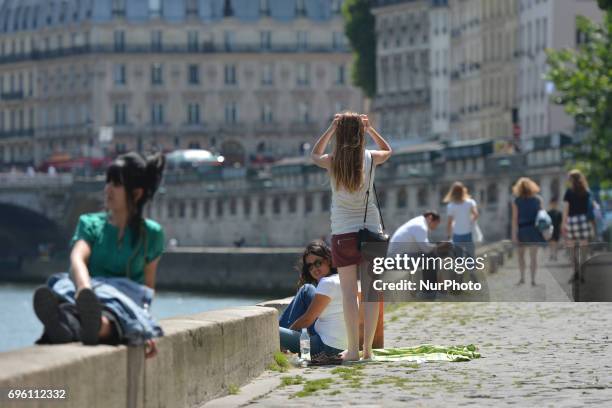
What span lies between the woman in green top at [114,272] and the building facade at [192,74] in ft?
514

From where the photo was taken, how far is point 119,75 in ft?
566

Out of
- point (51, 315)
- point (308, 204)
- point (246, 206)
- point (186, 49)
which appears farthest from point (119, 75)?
point (51, 315)

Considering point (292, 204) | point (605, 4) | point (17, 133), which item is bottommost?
point (292, 204)

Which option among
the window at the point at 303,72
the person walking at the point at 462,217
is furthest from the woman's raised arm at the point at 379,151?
the window at the point at 303,72

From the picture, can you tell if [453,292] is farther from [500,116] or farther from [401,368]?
[500,116]

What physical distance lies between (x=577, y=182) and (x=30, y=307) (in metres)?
53.0

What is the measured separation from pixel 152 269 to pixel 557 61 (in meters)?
51.7

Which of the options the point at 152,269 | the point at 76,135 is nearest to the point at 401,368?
the point at 152,269

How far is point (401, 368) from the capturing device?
58.8 feet

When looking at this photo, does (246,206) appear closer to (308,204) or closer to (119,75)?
(308,204)

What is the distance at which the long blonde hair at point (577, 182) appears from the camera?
31.8m

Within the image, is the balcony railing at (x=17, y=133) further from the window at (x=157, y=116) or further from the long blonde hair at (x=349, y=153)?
the long blonde hair at (x=349, y=153)

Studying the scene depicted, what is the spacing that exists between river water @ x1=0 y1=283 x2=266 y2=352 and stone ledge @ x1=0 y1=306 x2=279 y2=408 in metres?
41.2

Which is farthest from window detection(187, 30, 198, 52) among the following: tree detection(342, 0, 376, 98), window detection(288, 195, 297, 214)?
window detection(288, 195, 297, 214)
